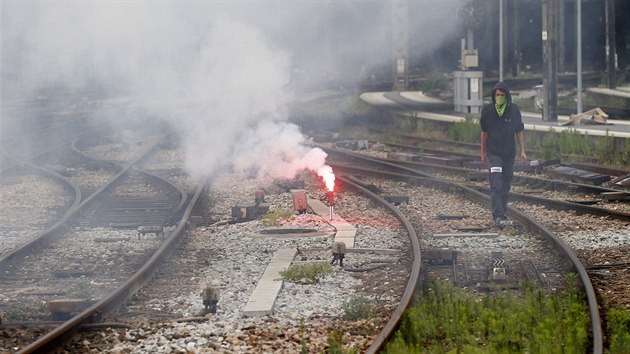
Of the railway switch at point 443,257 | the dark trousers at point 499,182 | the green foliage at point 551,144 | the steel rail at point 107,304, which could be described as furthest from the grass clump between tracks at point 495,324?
the green foliage at point 551,144

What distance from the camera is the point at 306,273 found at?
989 cm

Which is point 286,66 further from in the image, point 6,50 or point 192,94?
point 6,50

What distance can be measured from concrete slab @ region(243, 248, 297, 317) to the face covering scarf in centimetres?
314

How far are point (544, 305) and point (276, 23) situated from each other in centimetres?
1201

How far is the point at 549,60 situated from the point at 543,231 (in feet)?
47.1

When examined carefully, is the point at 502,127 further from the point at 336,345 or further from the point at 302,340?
the point at 336,345

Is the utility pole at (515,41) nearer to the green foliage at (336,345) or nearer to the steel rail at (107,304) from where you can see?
the steel rail at (107,304)

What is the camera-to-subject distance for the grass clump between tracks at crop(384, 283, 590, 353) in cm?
715

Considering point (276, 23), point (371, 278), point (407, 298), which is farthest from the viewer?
point (276, 23)

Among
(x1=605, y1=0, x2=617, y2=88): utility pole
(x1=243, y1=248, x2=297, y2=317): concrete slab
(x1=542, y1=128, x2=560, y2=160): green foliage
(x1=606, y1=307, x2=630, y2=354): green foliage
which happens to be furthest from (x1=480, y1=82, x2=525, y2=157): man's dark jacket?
(x1=605, y1=0, x2=617, y2=88): utility pole

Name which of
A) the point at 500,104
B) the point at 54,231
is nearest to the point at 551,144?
the point at 500,104

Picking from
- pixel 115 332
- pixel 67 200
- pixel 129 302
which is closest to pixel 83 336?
pixel 115 332

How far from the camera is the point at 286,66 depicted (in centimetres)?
1964

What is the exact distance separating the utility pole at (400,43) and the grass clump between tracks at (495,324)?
100 feet
